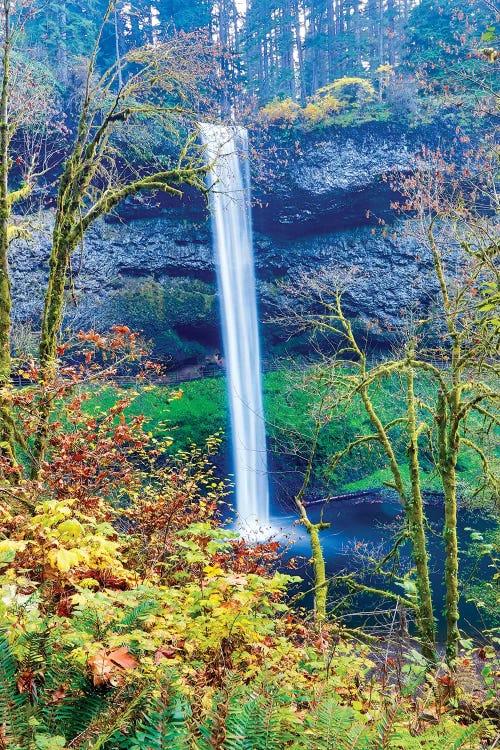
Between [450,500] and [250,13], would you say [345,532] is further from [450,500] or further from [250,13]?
[250,13]

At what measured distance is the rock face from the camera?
19.6 metres

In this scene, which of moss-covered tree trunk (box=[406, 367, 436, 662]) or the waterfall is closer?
moss-covered tree trunk (box=[406, 367, 436, 662])

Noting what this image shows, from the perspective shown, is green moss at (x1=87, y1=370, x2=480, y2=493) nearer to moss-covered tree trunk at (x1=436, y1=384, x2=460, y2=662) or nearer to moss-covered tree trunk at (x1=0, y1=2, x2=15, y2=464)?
moss-covered tree trunk at (x1=436, y1=384, x2=460, y2=662)

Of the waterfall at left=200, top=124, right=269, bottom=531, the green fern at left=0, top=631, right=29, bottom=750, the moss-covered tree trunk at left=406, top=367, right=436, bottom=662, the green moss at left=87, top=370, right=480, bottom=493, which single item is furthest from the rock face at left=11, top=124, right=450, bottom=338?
the green fern at left=0, top=631, right=29, bottom=750

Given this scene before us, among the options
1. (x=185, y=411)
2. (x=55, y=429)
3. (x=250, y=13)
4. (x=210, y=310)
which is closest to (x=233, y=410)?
(x=185, y=411)

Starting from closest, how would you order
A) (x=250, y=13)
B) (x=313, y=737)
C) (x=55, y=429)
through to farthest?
(x=313, y=737) → (x=55, y=429) → (x=250, y=13)

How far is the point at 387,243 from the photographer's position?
69.1 feet

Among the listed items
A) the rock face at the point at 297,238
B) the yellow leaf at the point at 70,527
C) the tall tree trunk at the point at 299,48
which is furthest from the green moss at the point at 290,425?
the yellow leaf at the point at 70,527

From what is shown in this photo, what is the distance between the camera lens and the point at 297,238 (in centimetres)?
2248

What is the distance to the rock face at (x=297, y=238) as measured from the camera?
64.3ft

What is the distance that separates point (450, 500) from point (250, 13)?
28417mm

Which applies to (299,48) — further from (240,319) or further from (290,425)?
(290,425)

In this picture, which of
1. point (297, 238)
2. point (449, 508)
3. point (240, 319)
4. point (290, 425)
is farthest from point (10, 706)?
point (297, 238)

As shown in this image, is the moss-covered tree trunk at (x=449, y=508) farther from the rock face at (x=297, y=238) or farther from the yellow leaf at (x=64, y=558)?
the rock face at (x=297, y=238)
